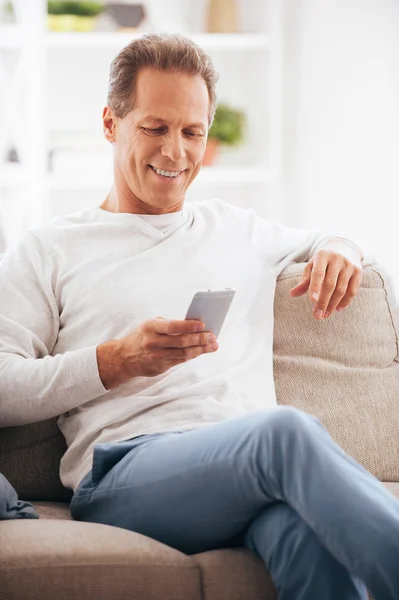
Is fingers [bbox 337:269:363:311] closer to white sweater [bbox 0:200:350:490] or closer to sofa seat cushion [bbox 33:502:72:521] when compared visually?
white sweater [bbox 0:200:350:490]

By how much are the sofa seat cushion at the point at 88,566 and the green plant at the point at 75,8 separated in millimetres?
3131

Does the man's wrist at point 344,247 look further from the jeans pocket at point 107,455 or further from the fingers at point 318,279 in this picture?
the jeans pocket at point 107,455

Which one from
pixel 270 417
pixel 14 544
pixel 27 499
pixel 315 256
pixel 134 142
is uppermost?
pixel 134 142

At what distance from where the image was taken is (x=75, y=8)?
4191 millimetres

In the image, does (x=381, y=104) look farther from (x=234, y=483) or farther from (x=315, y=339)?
(x=234, y=483)

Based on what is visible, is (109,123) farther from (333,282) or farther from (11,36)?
(11,36)

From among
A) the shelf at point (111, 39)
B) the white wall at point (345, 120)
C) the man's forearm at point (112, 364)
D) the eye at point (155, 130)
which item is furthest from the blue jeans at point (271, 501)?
the white wall at point (345, 120)

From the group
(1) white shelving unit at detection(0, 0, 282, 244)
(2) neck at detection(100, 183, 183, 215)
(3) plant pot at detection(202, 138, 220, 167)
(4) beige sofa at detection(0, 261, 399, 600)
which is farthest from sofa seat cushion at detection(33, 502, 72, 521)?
(3) plant pot at detection(202, 138, 220, 167)

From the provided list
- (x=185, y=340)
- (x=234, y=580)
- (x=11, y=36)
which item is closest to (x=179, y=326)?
(x=185, y=340)

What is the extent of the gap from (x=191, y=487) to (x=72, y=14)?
3143 millimetres

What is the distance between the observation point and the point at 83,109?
455 cm

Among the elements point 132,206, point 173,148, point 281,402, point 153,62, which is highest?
point 153,62

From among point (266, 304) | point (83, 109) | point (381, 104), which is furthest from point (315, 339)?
point (83, 109)

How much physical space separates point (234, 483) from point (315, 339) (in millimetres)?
653
